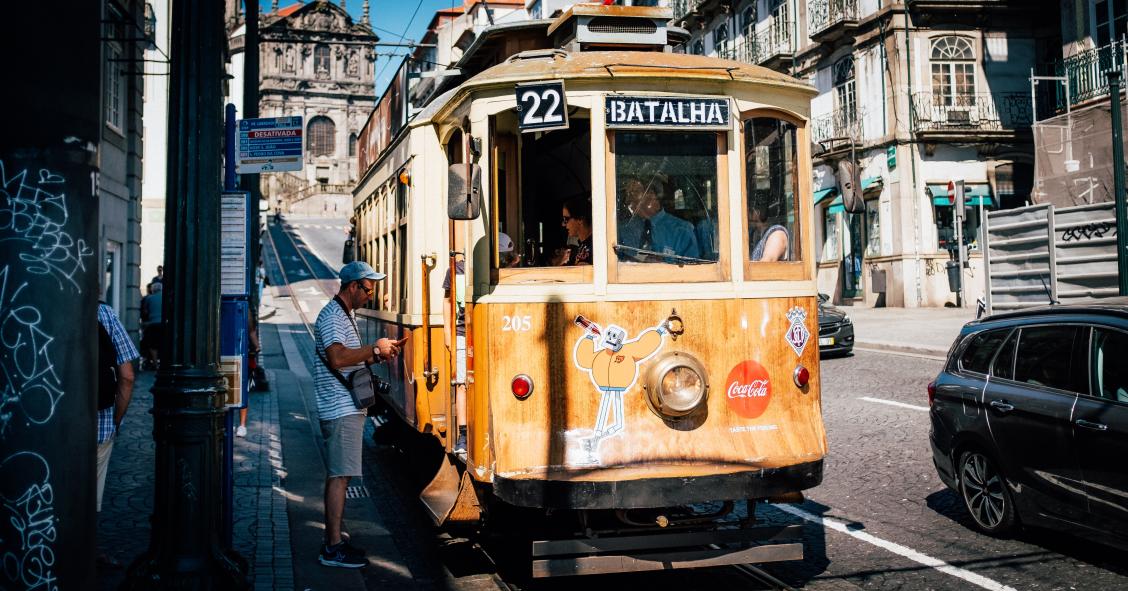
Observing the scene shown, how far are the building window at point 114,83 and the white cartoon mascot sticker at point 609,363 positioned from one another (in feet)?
47.7

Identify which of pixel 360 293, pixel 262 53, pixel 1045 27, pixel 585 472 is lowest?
pixel 585 472

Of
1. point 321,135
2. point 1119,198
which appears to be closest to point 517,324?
point 1119,198

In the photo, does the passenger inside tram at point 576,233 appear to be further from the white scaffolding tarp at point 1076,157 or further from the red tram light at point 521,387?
the white scaffolding tarp at point 1076,157

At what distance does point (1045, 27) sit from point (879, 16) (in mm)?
5275

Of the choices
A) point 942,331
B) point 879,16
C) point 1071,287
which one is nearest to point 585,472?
point 1071,287

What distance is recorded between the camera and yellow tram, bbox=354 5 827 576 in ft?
17.7

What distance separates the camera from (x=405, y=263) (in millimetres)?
7824

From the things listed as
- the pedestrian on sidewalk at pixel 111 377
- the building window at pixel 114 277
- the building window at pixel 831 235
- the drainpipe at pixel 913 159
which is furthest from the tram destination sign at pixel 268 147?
the building window at pixel 831 235

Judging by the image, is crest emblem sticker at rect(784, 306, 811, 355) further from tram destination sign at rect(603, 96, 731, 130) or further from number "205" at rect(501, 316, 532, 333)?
number "205" at rect(501, 316, 532, 333)

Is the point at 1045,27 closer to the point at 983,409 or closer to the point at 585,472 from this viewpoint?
the point at 983,409

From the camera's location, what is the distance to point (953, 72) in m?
31.5

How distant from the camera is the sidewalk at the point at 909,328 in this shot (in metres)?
19.3

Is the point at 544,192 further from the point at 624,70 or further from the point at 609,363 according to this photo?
the point at 609,363

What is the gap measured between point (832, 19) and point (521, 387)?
101ft
